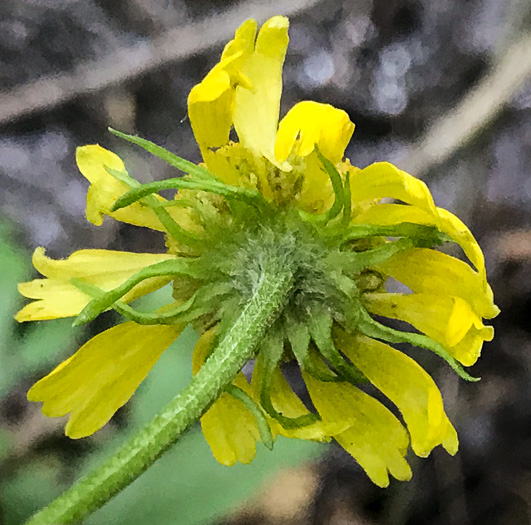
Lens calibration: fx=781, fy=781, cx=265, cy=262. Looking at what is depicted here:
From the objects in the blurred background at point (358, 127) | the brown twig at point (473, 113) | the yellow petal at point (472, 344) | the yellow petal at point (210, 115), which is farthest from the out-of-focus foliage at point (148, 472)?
the brown twig at point (473, 113)

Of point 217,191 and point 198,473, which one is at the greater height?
point 217,191

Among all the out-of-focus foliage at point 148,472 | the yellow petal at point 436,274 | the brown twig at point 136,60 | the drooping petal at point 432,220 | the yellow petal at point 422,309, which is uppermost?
the drooping petal at point 432,220

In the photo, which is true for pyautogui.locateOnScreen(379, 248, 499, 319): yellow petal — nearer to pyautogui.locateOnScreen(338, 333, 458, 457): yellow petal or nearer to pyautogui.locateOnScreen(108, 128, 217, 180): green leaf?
pyautogui.locateOnScreen(338, 333, 458, 457): yellow petal

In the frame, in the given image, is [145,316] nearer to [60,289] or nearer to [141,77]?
[60,289]

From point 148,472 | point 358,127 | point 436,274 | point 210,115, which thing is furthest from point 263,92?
point 358,127

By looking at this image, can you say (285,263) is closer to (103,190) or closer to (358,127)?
(103,190)

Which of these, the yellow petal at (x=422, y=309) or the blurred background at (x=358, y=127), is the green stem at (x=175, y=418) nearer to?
the yellow petal at (x=422, y=309)

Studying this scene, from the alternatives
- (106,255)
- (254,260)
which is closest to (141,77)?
(106,255)
